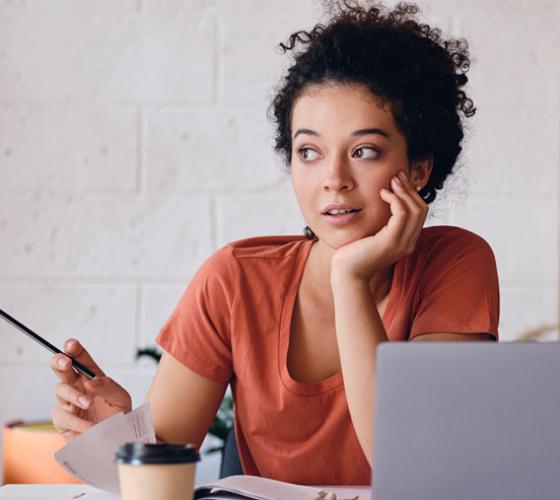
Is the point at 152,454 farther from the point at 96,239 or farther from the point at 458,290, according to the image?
the point at 96,239

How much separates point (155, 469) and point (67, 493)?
1.13ft

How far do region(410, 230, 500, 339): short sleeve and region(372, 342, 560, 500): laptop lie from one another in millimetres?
542

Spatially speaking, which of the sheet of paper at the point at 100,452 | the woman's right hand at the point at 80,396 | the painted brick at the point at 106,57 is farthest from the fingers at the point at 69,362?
the painted brick at the point at 106,57

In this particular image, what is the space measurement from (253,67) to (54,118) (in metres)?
0.50

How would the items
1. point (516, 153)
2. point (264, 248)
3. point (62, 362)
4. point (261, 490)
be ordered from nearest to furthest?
1. point (261, 490)
2. point (62, 362)
3. point (264, 248)
4. point (516, 153)

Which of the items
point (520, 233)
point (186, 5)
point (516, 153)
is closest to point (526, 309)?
point (520, 233)

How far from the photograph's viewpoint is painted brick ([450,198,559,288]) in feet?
7.16

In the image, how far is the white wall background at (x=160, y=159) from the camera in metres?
Result: 2.18

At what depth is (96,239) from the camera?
2205mm

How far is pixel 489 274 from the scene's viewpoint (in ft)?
4.70

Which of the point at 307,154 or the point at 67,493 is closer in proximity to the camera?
the point at 67,493

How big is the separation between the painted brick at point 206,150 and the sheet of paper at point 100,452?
1.15 meters

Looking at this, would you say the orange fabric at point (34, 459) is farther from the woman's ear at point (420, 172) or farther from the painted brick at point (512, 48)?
the painted brick at point (512, 48)

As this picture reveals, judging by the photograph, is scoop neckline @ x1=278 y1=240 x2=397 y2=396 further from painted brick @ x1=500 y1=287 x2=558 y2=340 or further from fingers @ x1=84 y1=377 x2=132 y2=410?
painted brick @ x1=500 y1=287 x2=558 y2=340
